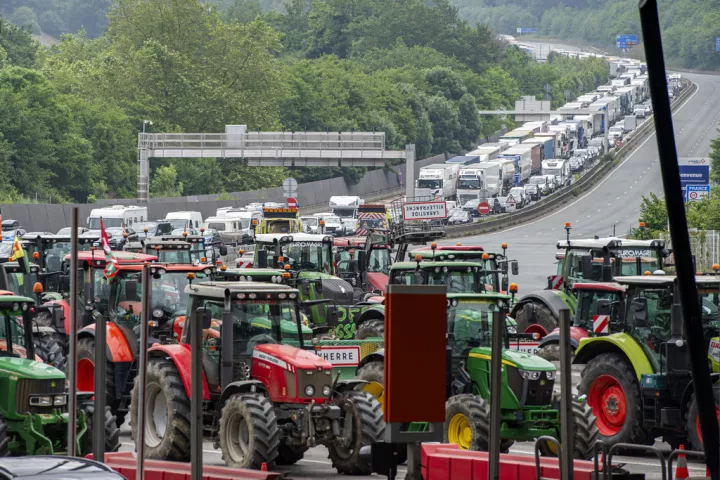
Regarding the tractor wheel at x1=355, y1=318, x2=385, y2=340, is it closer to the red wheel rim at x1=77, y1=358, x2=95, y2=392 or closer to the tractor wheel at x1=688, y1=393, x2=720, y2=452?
the red wheel rim at x1=77, y1=358, x2=95, y2=392

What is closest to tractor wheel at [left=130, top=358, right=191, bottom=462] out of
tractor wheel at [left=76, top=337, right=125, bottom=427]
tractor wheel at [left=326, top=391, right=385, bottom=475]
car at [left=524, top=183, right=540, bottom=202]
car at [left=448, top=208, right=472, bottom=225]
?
tractor wheel at [left=326, top=391, right=385, bottom=475]

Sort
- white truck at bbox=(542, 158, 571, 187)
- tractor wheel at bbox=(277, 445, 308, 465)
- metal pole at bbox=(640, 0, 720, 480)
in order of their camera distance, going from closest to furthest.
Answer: metal pole at bbox=(640, 0, 720, 480) < tractor wheel at bbox=(277, 445, 308, 465) < white truck at bbox=(542, 158, 571, 187)

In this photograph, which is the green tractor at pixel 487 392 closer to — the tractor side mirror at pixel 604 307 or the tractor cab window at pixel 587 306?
the tractor side mirror at pixel 604 307

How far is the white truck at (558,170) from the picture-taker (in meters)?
108

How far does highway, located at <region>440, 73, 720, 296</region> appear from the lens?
6762cm

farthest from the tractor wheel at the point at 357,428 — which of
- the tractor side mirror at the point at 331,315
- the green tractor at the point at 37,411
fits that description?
the tractor side mirror at the point at 331,315

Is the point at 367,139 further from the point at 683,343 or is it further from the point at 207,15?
the point at 683,343

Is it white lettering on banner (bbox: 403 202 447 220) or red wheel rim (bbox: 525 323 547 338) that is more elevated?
white lettering on banner (bbox: 403 202 447 220)

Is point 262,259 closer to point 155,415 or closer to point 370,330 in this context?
point 370,330

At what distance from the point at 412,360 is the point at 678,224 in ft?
13.1

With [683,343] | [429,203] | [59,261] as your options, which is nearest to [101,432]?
[683,343]

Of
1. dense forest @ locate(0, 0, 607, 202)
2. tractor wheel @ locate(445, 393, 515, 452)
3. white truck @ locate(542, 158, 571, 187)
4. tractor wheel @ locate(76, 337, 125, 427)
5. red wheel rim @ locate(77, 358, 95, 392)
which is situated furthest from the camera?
white truck @ locate(542, 158, 571, 187)

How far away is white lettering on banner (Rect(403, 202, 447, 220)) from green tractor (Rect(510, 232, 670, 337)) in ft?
65.3

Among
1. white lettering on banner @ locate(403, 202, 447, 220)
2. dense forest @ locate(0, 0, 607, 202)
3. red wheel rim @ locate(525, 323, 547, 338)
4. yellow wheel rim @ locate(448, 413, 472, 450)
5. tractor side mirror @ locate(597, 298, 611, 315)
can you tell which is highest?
dense forest @ locate(0, 0, 607, 202)
